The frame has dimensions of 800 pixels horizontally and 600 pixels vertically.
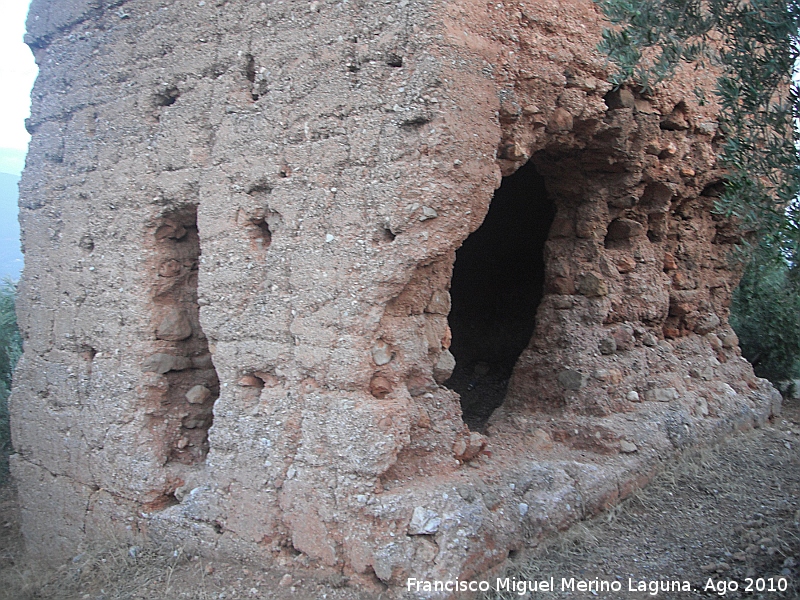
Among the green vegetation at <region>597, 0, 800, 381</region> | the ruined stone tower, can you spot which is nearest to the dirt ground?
the ruined stone tower

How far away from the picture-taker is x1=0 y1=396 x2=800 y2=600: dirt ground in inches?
134

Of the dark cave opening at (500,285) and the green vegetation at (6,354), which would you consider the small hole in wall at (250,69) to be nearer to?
the dark cave opening at (500,285)

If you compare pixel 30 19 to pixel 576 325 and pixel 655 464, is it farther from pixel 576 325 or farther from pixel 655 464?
pixel 655 464

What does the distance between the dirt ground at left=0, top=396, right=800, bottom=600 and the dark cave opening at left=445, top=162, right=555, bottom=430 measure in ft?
7.92

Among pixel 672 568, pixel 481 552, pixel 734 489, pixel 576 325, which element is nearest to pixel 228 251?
pixel 481 552

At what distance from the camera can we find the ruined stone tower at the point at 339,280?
3.38m

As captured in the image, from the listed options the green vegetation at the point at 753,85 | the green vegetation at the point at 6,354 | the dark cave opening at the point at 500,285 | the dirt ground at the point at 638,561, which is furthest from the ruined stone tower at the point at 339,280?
the green vegetation at the point at 6,354

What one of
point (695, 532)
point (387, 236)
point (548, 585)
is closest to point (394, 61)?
point (387, 236)

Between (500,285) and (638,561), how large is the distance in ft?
13.0

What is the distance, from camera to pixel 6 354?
850 centimetres

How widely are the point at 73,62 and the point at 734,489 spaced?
5552mm

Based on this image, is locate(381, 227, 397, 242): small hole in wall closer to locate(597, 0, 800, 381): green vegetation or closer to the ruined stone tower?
the ruined stone tower

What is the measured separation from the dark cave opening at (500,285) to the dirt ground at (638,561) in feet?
7.92

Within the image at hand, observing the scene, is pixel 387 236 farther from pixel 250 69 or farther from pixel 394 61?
pixel 250 69
